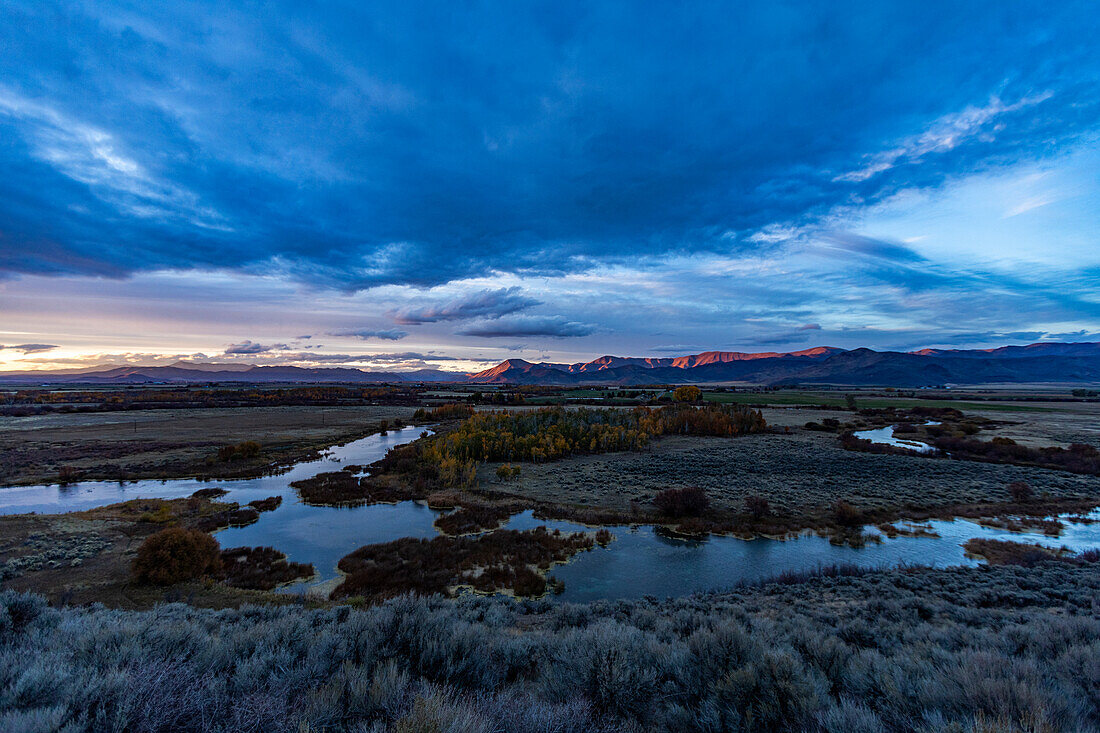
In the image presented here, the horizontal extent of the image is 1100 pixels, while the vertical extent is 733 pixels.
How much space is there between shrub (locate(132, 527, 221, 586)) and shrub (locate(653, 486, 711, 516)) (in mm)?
18448

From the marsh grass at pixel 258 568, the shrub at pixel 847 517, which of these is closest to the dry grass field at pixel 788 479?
the shrub at pixel 847 517

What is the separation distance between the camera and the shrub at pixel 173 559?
1294 centimetres

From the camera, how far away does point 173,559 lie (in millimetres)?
13266

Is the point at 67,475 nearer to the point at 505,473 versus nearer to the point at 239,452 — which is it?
the point at 239,452

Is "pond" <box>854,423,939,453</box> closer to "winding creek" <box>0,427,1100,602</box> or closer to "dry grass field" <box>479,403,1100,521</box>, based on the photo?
"dry grass field" <box>479,403,1100,521</box>

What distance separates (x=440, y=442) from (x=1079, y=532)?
120ft

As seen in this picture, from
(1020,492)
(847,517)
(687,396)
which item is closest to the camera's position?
(847,517)

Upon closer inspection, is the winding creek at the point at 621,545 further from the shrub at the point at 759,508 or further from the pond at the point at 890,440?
the pond at the point at 890,440

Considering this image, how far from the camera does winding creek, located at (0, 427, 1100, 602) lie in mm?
14055

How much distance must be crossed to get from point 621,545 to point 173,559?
15.5m

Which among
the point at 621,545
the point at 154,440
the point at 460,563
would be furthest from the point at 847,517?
the point at 154,440

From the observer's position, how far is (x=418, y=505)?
77.5 feet

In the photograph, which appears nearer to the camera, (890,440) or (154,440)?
(154,440)

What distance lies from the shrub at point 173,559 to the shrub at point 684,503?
18448mm
